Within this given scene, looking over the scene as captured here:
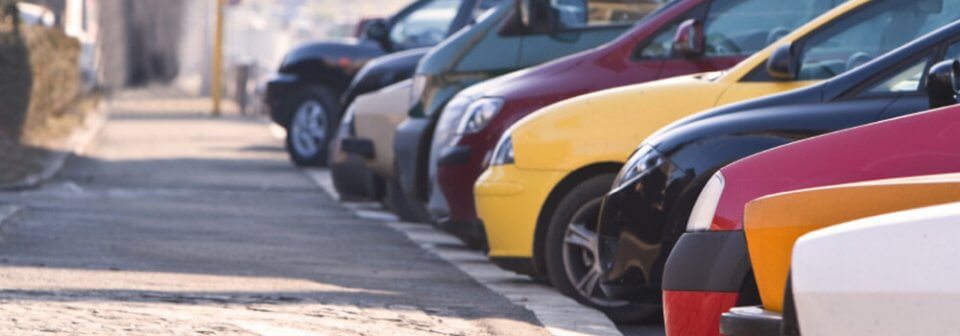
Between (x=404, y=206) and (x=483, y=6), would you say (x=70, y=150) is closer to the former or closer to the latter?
(x=483, y=6)

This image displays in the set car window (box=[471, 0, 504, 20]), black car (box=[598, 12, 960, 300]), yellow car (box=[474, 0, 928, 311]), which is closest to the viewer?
black car (box=[598, 12, 960, 300])

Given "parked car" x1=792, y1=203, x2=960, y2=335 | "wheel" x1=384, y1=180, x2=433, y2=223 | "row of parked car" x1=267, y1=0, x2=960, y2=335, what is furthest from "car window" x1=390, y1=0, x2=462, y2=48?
"parked car" x1=792, y1=203, x2=960, y2=335

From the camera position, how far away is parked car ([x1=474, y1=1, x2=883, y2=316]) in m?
9.25

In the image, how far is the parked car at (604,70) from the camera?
35.7ft

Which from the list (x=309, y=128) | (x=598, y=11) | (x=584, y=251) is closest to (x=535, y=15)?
(x=598, y=11)

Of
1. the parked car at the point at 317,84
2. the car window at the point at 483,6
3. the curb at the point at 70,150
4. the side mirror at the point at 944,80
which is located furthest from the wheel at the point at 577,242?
the parked car at the point at 317,84

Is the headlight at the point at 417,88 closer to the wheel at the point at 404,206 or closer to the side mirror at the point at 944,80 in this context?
the wheel at the point at 404,206

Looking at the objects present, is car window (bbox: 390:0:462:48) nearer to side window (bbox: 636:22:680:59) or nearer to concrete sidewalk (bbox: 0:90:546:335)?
concrete sidewalk (bbox: 0:90:546:335)

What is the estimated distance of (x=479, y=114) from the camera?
1107 cm

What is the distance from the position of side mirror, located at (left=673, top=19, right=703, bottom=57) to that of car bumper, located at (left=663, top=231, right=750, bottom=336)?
13.8 feet

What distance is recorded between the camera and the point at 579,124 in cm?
950

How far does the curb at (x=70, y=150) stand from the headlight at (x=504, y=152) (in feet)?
23.7

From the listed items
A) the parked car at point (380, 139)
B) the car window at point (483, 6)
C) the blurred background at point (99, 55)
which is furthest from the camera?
the blurred background at point (99, 55)

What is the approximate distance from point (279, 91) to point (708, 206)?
52.5ft
